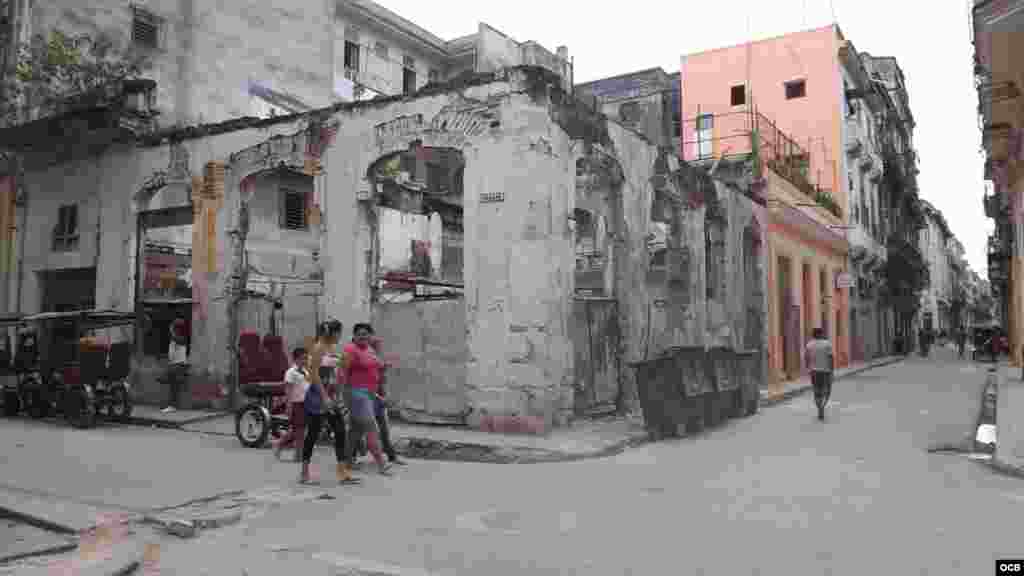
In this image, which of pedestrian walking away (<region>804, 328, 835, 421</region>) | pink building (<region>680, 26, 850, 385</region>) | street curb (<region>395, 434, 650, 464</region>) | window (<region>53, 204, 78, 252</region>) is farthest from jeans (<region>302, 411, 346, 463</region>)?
pink building (<region>680, 26, 850, 385</region>)

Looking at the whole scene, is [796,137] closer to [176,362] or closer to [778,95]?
[778,95]

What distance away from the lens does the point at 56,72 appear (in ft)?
53.3

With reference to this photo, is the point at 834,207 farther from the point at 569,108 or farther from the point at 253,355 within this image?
the point at 253,355

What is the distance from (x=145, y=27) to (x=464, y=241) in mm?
13938

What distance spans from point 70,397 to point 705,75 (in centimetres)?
2796

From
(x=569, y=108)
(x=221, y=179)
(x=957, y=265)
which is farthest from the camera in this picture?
(x=957, y=265)

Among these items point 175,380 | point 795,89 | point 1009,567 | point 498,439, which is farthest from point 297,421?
point 795,89

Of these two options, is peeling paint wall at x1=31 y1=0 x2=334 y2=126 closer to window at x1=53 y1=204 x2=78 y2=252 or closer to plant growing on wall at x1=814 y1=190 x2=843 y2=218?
window at x1=53 y1=204 x2=78 y2=252

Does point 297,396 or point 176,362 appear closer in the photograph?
point 297,396

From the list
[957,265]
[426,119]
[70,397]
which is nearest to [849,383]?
[426,119]

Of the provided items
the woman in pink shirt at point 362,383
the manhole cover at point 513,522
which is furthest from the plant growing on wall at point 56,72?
the manhole cover at point 513,522

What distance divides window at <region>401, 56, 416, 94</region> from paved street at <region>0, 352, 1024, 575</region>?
19388 millimetres

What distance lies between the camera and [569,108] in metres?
11.8

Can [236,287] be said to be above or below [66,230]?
below
